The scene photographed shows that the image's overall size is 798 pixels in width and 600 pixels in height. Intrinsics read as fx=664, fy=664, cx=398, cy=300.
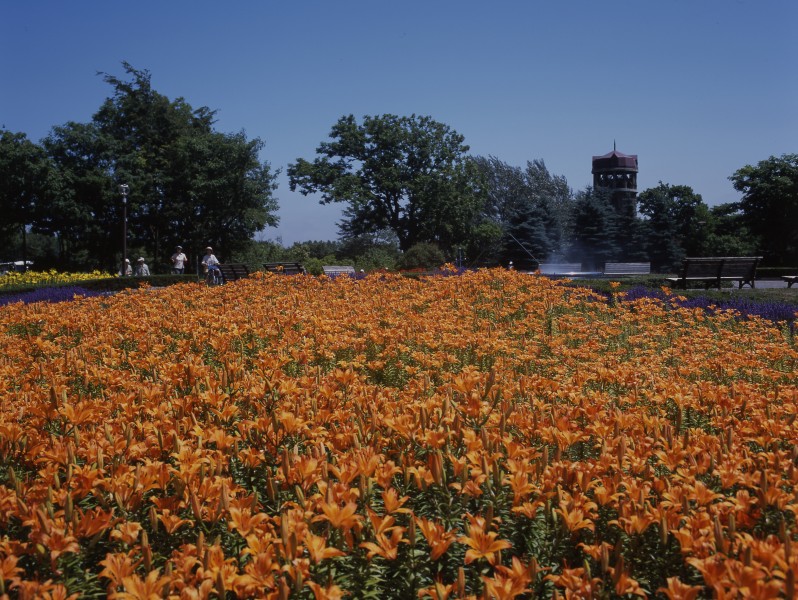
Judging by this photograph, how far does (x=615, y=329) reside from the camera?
6348mm

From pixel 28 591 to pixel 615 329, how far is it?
5.65 meters

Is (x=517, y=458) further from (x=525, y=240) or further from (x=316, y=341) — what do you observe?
(x=525, y=240)

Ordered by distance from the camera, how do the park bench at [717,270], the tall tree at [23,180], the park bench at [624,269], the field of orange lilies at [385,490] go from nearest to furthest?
the field of orange lilies at [385,490], the park bench at [717,270], the park bench at [624,269], the tall tree at [23,180]

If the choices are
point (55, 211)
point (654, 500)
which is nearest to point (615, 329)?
point (654, 500)

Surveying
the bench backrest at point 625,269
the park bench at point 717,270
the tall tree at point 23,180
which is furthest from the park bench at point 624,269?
the tall tree at point 23,180

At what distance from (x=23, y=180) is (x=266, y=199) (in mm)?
12209

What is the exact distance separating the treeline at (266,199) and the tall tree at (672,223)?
108 mm

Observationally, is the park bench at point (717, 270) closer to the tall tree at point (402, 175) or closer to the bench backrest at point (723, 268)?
the bench backrest at point (723, 268)

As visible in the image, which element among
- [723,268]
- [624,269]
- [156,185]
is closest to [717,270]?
[723,268]

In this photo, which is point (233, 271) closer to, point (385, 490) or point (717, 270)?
point (717, 270)

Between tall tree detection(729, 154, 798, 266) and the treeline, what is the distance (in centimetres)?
8

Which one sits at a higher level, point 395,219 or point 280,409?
point 395,219

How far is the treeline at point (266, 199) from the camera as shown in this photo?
34625mm

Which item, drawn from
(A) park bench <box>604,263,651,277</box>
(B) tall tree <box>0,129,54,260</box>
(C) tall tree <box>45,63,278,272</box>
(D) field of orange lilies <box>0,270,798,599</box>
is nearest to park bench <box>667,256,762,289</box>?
A: (A) park bench <box>604,263,651,277</box>
